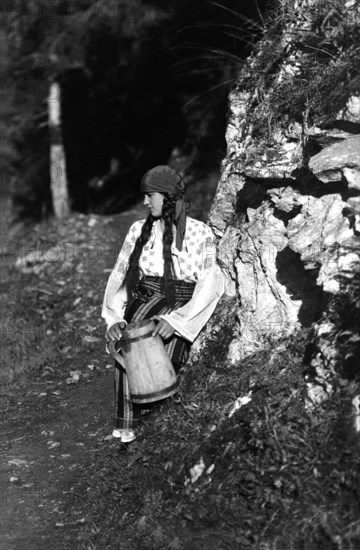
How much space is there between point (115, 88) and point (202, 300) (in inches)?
383

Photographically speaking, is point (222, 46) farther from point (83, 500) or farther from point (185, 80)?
point (83, 500)

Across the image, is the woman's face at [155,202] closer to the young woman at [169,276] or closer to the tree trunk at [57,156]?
the young woman at [169,276]

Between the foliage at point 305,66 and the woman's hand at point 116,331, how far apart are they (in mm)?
1683

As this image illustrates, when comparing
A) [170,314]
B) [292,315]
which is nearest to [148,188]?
[170,314]

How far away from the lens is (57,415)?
21.7 feet

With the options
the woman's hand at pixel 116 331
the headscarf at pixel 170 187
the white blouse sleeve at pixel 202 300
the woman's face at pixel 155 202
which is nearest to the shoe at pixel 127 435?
the woman's hand at pixel 116 331

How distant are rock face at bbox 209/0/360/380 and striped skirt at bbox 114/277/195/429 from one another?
0.40 meters

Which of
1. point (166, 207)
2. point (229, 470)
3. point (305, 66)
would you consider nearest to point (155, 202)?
point (166, 207)

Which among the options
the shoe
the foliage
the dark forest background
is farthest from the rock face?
the dark forest background

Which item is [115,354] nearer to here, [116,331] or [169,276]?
[116,331]

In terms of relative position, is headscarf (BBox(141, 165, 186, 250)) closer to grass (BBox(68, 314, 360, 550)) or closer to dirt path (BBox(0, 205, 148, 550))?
grass (BBox(68, 314, 360, 550))

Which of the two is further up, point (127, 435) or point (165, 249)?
point (165, 249)

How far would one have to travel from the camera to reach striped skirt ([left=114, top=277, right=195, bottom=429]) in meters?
5.08

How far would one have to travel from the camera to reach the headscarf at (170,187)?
502 centimetres
